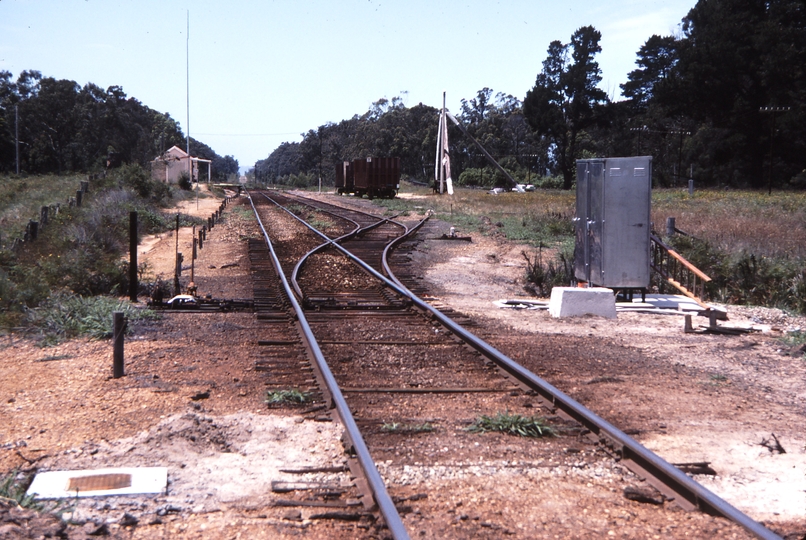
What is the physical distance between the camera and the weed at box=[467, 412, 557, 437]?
5.48 metres

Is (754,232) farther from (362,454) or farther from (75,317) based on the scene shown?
(362,454)

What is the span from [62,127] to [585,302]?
97.4 metres

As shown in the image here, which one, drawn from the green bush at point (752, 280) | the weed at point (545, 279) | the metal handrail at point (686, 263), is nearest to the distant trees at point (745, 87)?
the green bush at point (752, 280)

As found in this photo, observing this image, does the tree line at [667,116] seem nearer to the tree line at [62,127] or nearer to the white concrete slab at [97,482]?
the tree line at [62,127]

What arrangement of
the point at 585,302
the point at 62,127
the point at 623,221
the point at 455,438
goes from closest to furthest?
the point at 455,438, the point at 585,302, the point at 623,221, the point at 62,127

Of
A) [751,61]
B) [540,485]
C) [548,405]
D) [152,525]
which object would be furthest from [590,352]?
[751,61]

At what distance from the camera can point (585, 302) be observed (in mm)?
10719

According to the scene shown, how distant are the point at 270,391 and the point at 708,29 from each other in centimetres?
6259

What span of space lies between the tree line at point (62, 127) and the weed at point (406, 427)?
8567 cm

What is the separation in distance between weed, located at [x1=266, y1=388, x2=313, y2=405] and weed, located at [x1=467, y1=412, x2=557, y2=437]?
1393mm

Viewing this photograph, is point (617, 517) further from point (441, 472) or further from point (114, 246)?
point (114, 246)

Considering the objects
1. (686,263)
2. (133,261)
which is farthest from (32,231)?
(686,263)

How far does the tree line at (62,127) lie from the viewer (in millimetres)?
91562

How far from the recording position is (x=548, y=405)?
239 inches
